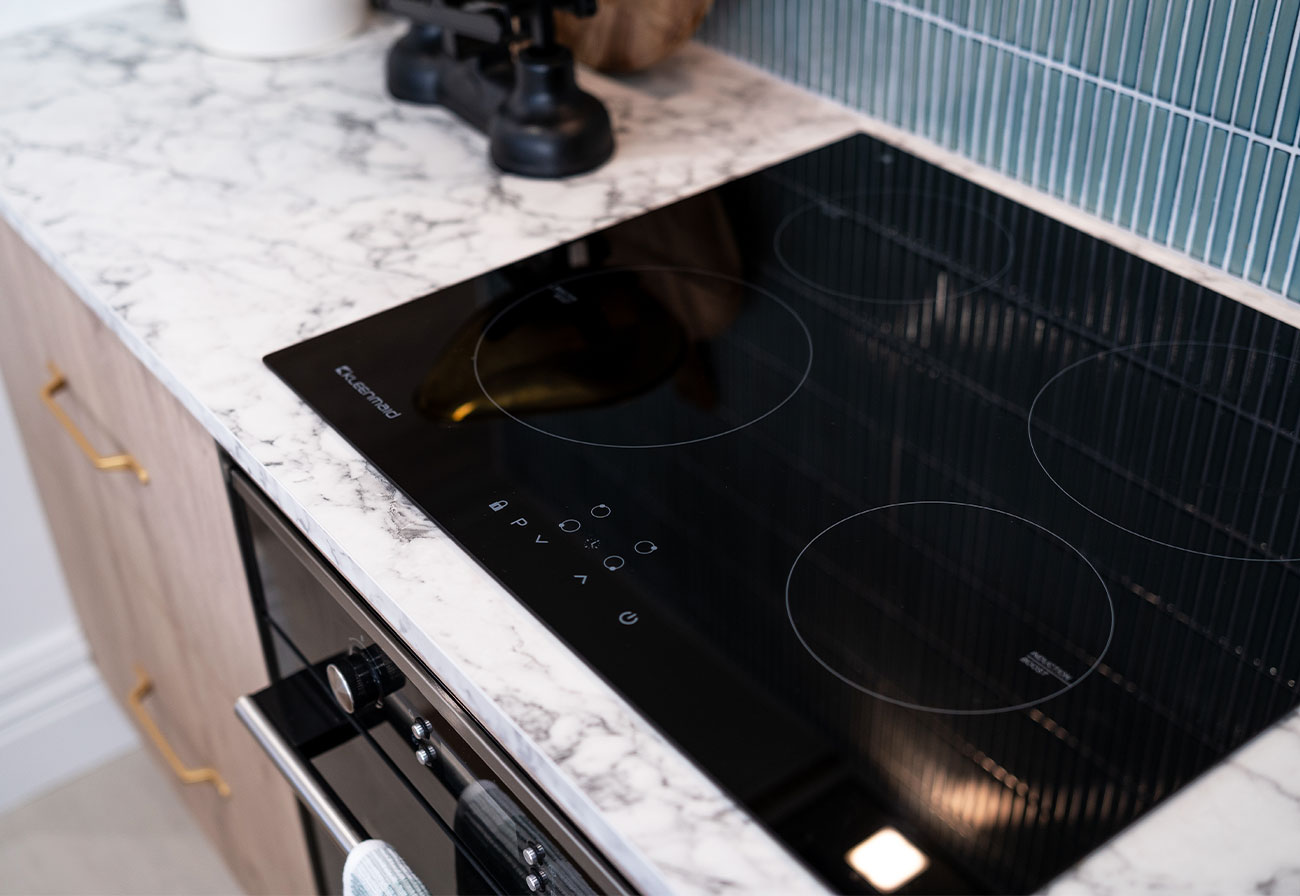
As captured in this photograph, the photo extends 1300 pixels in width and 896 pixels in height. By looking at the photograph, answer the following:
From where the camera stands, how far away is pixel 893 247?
3.41ft

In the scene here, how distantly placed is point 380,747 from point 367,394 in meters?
0.25

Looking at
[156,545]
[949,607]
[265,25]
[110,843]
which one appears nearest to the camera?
[949,607]

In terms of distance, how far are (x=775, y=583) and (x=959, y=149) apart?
605 mm

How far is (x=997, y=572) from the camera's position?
2.35 ft

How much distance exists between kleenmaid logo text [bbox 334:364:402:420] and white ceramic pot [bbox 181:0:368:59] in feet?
2.02

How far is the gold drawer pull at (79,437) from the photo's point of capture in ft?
3.89

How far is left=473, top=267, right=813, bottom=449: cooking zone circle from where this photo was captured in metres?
0.85

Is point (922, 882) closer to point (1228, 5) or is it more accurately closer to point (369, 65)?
point (1228, 5)

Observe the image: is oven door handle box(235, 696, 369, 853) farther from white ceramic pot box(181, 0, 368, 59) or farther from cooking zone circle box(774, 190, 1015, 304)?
white ceramic pot box(181, 0, 368, 59)

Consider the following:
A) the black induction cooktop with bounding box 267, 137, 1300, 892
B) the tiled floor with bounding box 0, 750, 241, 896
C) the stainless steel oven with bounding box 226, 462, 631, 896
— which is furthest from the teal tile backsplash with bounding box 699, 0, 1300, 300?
the tiled floor with bounding box 0, 750, 241, 896

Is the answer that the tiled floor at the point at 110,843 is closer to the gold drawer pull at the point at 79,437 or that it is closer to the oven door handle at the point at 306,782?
the gold drawer pull at the point at 79,437

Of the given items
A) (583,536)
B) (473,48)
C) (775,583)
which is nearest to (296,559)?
(583,536)

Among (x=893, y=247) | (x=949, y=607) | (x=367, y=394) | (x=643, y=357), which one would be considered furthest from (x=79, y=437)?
(x=949, y=607)

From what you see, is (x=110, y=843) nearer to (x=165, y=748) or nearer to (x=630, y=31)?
(x=165, y=748)
